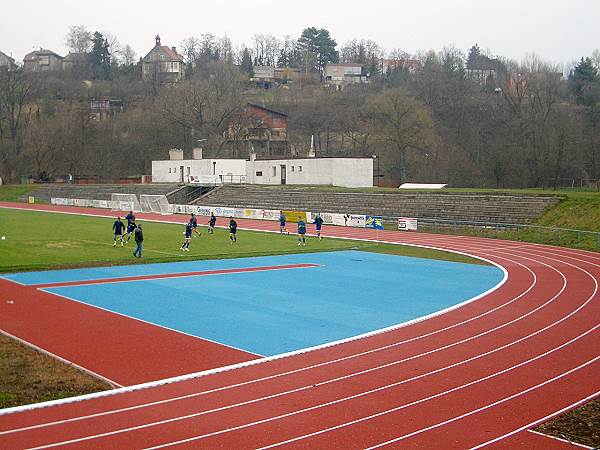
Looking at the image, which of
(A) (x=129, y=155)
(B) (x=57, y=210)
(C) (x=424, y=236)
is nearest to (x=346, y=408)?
(C) (x=424, y=236)

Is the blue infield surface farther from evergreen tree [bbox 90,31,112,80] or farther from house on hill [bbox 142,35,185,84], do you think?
evergreen tree [bbox 90,31,112,80]

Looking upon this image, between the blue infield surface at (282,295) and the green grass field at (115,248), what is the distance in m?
1.53

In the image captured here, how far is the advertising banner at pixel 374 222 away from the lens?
156 ft

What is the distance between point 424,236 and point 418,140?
38072 millimetres

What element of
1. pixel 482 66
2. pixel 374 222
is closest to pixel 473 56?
pixel 482 66

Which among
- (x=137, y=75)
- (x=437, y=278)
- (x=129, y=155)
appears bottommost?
(x=437, y=278)

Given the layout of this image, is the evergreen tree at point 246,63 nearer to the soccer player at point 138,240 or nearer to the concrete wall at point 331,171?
the concrete wall at point 331,171

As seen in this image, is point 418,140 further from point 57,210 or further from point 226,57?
point 226,57

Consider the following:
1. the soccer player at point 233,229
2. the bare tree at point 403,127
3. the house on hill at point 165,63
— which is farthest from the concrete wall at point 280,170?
the house on hill at point 165,63

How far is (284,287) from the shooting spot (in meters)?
24.7

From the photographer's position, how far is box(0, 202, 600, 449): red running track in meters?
10.0

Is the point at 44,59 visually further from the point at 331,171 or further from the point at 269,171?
the point at 331,171

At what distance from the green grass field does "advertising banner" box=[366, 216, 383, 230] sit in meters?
6.51

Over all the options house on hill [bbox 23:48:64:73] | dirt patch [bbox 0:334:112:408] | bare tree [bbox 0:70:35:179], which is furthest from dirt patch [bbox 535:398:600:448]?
house on hill [bbox 23:48:64:73]
